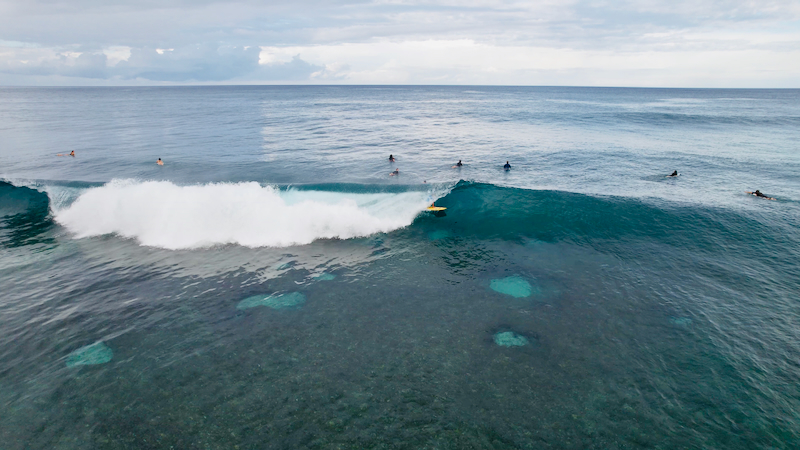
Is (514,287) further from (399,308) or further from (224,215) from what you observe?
(224,215)

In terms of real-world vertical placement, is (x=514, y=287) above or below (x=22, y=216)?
below

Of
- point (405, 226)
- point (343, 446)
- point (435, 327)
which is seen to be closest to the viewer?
point (343, 446)

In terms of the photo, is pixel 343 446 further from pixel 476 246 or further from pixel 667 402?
pixel 476 246

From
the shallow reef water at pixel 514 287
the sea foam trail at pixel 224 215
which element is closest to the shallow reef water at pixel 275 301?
the sea foam trail at pixel 224 215

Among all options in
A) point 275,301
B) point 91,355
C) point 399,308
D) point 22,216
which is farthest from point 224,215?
point 22,216

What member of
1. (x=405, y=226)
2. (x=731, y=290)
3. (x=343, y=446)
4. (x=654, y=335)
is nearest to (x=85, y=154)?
(x=405, y=226)

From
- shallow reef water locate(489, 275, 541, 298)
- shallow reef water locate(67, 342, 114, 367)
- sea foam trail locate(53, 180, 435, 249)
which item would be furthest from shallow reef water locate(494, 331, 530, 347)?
shallow reef water locate(67, 342, 114, 367)
